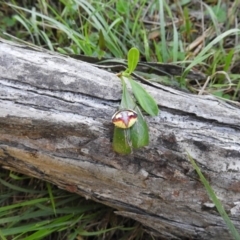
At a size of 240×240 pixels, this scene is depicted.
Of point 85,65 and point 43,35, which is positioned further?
point 43,35

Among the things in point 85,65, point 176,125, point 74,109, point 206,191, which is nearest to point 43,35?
point 85,65

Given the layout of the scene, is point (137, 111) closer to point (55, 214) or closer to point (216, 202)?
point (216, 202)

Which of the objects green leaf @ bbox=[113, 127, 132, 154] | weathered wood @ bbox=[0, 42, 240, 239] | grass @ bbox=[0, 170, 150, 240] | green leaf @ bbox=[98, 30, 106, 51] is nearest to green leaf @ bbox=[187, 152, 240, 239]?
weathered wood @ bbox=[0, 42, 240, 239]

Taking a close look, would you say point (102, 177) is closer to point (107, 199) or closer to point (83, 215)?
point (107, 199)

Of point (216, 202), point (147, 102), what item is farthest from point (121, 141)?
point (216, 202)

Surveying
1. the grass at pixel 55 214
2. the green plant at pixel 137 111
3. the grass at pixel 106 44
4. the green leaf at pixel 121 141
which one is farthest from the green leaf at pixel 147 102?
the grass at pixel 55 214

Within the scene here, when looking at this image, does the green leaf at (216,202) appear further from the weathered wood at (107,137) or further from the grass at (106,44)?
the grass at (106,44)
